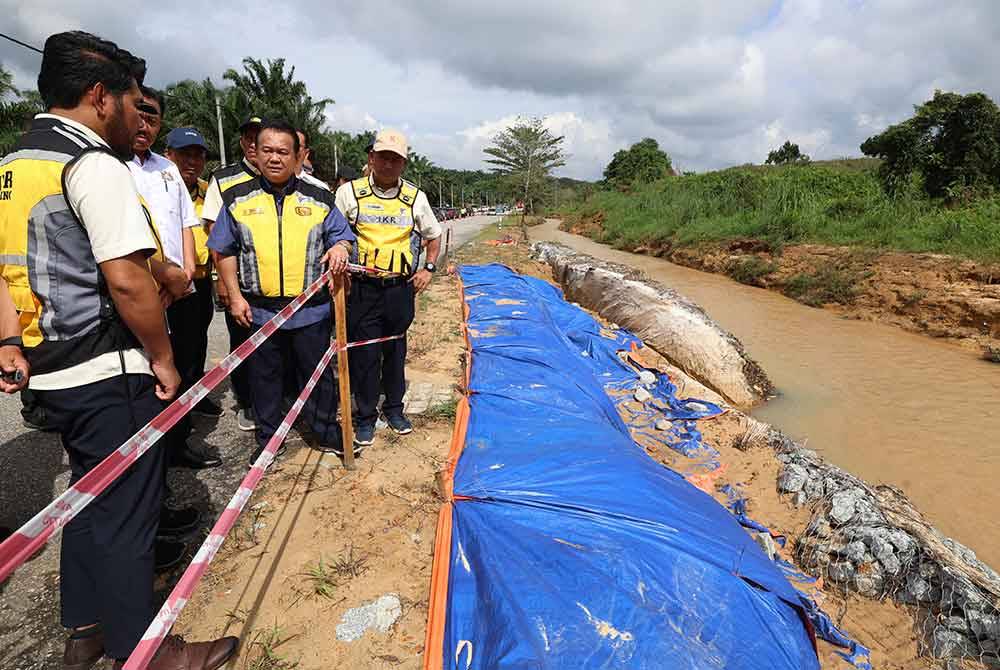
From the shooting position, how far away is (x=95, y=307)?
1247 millimetres

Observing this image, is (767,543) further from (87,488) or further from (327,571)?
(87,488)

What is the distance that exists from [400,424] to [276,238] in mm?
1286

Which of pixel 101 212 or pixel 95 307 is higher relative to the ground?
pixel 101 212

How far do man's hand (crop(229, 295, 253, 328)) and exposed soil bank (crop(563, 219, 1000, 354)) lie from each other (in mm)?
8595

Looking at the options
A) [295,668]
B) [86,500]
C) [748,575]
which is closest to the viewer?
[86,500]

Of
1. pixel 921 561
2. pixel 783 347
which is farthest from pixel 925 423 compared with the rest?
pixel 921 561

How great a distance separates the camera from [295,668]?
1.48 metres

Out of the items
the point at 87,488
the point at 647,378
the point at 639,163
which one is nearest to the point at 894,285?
the point at 647,378

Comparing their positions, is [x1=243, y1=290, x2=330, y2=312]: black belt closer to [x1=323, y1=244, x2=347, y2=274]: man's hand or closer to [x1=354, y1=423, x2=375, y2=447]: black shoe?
[x1=323, y1=244, x2=347, y2=274]: man's hand

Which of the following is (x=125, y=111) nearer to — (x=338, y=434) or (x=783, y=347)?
(x=338, y=434)

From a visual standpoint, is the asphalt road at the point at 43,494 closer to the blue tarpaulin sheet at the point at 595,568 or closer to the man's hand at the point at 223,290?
the man's hand at the point at 223,290

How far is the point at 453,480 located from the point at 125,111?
66.1 inches

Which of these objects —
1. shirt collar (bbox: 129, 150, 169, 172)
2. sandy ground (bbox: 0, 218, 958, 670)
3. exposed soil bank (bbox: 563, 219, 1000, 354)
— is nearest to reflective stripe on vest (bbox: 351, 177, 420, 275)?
shirt collar (bbox: 129, 150, 169, 172)

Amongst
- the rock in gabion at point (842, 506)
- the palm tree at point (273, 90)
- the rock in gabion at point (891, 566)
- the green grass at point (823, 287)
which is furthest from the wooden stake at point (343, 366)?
the palm tree at point (273, 90)
